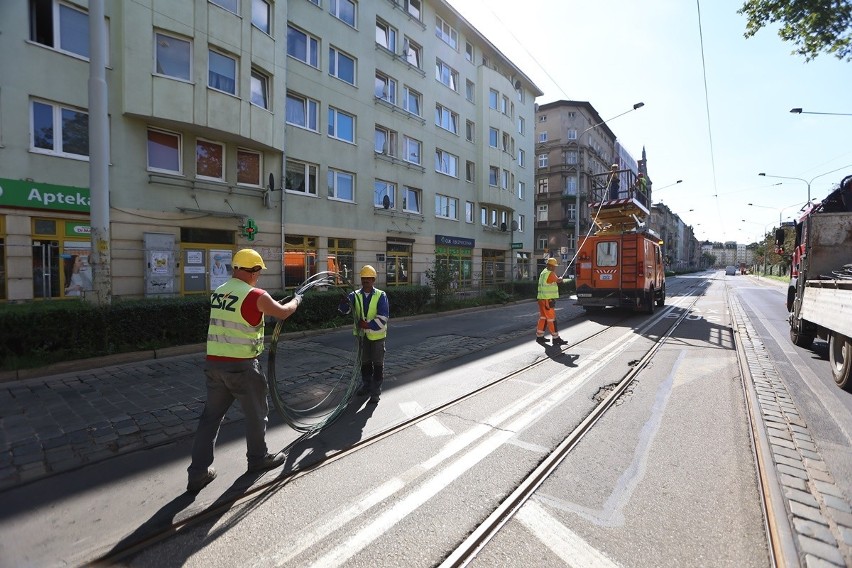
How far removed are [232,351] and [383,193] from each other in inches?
724

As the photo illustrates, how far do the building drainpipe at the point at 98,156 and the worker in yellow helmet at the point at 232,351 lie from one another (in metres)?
6.15

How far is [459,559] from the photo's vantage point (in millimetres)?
2467

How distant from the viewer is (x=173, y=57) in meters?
12.9

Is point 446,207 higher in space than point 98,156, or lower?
higher

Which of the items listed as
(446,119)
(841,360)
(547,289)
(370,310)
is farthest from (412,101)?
(841,360)

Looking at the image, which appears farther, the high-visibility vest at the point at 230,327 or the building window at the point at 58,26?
the building window at the point at 58,26

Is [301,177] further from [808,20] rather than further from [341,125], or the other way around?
[808,20]

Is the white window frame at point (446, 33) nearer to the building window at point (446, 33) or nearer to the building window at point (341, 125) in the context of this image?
the building window at point (446, 33)

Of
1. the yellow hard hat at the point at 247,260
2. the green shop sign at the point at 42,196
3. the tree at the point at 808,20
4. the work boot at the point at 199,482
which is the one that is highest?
the tree at the point at 808,20

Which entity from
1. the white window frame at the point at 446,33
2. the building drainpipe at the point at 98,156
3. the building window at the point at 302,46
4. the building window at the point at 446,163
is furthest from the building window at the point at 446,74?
the building drainpipe at the point at 98,156

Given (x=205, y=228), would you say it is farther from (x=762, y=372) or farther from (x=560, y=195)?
(x=560, y=195)

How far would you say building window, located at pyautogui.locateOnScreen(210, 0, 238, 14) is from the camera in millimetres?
13890

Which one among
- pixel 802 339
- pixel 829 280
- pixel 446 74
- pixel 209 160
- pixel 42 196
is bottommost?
pixel 802 339

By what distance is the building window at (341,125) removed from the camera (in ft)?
60.5
